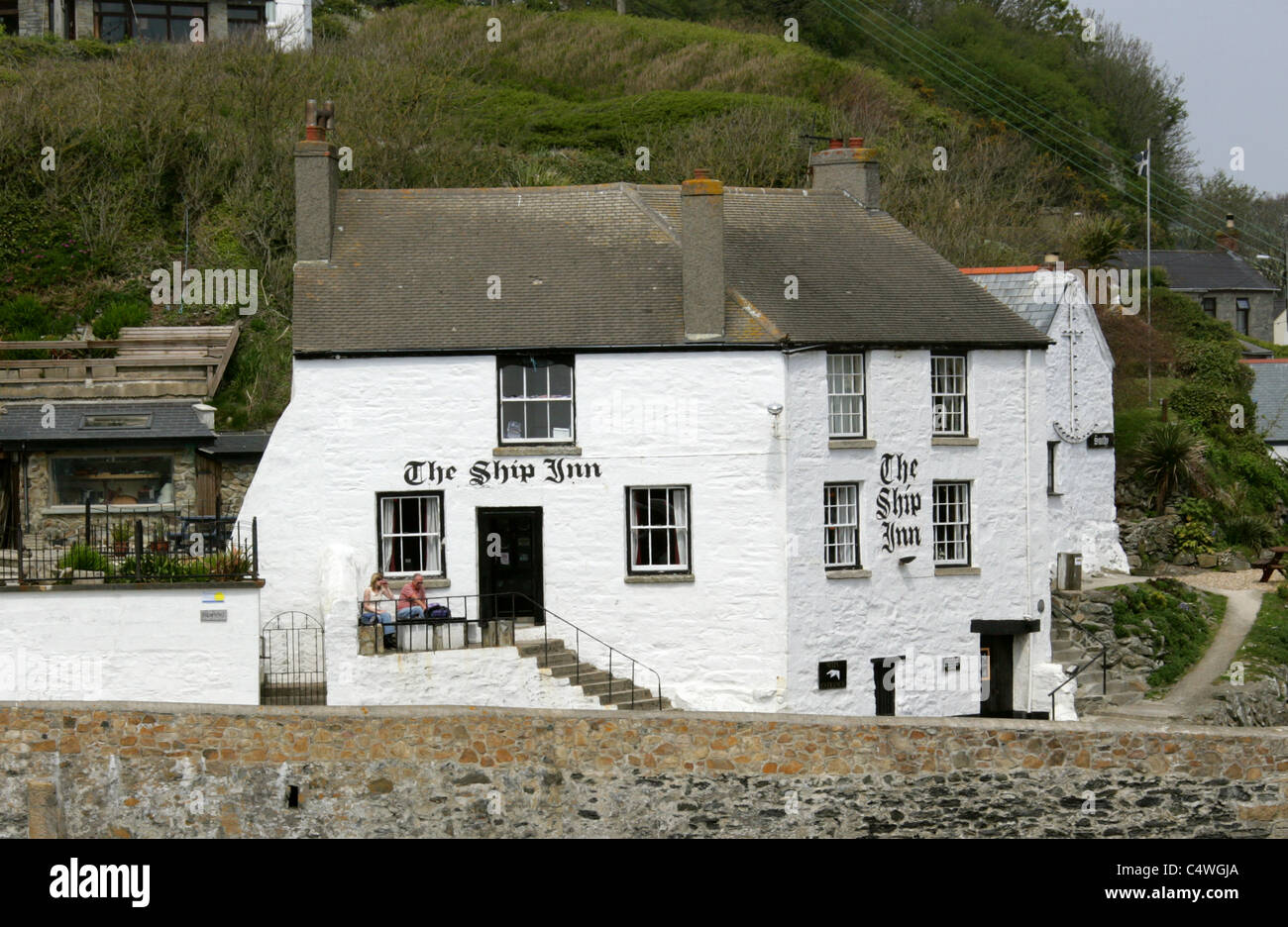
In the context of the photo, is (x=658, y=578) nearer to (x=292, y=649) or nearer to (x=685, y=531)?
(x=685, y=531)

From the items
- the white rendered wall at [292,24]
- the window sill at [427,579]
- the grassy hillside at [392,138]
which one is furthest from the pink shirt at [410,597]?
the white rendered wall at [292,24]

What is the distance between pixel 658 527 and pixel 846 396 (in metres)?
3.60

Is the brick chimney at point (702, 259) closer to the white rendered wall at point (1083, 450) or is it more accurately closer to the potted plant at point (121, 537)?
the potted plant at point (121, 537)

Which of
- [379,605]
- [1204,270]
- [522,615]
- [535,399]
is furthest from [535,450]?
[1204,270]

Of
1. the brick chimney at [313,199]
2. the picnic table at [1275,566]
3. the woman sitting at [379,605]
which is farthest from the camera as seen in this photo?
the picnic table at [1275,566]

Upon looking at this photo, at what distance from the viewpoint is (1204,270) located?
59500 mm

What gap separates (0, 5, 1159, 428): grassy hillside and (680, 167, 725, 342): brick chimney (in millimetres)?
10272

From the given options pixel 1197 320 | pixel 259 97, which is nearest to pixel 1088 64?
pixel 1197 320

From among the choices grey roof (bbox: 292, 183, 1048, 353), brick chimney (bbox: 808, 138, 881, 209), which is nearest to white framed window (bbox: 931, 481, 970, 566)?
grey roof (bbox: 292, 183, 1048, 353)

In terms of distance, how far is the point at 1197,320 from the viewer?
45219 mm

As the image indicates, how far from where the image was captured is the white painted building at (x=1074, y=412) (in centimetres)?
3002

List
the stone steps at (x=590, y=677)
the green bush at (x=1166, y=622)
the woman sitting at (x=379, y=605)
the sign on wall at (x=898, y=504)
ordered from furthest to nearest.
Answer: the green bush at (x=1166, y=622) < the sign on wall at (x=898, y=504) < the stone steps at (x=590, y=677) < the woman sitting at (x=379, y=605)

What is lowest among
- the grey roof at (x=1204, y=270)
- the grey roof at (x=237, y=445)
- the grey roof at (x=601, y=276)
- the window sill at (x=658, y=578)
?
the window sill at (x=658, y=578)

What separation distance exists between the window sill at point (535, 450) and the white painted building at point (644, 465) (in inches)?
1.8
